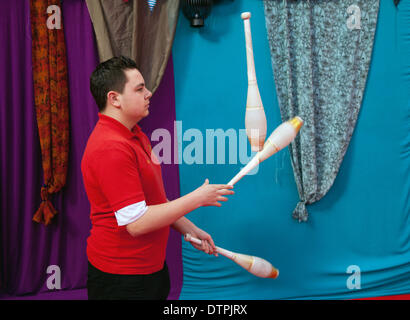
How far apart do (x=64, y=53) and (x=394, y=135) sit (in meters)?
1.94

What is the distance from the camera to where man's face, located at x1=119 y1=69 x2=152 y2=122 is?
117 cm

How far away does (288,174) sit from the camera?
83.2 inches

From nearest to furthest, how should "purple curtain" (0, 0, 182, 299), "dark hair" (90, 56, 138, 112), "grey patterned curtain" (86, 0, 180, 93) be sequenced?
"dark hair" (90, 56, 138, 112) → "grey patterned curtain" (86, 0, 180, 93) → "purple curtain" (0, 0, 182, 299)

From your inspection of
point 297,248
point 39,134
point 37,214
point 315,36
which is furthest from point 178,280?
point 315,36

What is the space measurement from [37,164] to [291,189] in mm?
1455

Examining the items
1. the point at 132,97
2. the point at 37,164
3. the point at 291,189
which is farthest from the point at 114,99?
the point at 291,189

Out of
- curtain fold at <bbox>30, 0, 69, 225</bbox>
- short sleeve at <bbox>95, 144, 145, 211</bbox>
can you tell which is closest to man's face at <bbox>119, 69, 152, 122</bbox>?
short sleeve at <bbox>95, 144, 145, 211</bbox>

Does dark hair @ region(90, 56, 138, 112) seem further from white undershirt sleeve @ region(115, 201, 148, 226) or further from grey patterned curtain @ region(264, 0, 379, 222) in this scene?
grey patterned curtain @ region(264, 0, 379, 222)

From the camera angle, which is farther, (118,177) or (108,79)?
A: (108,79)

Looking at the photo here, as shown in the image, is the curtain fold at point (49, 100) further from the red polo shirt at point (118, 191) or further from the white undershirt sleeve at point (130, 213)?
the white undershirt sleeve at point (130, 213)

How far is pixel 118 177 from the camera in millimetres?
1056

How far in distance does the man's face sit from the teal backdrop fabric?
0.88 m

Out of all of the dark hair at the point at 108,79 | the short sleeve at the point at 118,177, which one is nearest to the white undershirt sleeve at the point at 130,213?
the short sleeve at the point at 118,177

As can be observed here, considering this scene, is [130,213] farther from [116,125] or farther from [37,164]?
[37,164]
